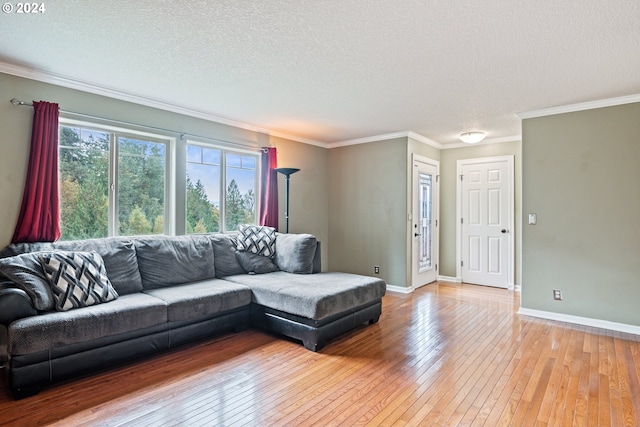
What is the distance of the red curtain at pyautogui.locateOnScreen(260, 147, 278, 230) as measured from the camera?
4930mm

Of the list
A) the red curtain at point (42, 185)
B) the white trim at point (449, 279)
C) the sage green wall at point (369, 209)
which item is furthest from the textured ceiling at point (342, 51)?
the white trim at point (449, 279)

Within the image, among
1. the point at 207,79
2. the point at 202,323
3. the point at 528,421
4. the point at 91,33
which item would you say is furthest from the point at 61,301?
the point at 528,421

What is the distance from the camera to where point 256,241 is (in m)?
4.24

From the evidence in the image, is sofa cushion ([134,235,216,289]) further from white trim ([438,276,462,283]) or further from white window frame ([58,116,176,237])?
white trim ([438,276,462,283])

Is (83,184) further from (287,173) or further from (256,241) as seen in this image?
(287,173)

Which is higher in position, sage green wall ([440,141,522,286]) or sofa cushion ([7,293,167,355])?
sage green wall ([440,141,522,286])

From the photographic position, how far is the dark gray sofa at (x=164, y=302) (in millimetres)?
2301

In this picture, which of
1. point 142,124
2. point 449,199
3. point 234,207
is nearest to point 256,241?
point 234,207

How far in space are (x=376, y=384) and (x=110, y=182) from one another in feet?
10.7

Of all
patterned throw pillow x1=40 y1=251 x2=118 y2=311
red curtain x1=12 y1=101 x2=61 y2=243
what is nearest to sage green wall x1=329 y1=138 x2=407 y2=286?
patterned throw pillow x1=40 y1=251 x2=118 y2=311

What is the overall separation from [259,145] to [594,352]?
175 inches

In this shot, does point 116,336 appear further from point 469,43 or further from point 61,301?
point 469,43

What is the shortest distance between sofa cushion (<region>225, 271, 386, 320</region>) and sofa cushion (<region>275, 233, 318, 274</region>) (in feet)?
0.48

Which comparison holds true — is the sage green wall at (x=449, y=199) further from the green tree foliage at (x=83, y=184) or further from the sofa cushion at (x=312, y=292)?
the green tree foliage at (x=83, y=184)
